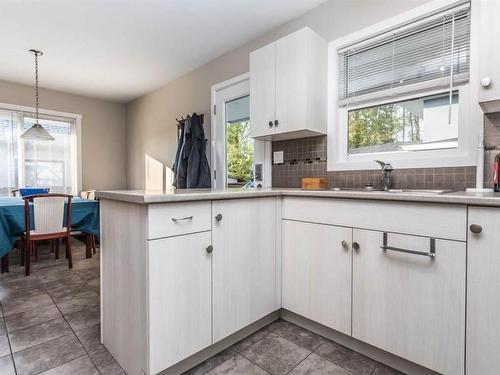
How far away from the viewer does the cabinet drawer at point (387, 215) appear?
116cm

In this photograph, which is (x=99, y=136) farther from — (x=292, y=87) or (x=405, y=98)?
(x=405, y=98)

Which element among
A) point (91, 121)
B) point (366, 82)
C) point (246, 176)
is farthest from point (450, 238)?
point (91, 121)

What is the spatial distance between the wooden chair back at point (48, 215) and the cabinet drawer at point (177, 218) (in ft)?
7.88

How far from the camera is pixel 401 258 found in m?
1.31

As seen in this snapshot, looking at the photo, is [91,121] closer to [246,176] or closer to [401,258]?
[246,176]

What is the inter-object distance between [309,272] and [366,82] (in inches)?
57.3

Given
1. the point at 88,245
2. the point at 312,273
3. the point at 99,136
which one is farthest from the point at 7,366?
the point at 99,136

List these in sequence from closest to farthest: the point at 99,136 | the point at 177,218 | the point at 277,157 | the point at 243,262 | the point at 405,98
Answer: the point at 177,218 < the point at 243,262 < the point at 405,98 < the point at 277,157 < the point at 99,136

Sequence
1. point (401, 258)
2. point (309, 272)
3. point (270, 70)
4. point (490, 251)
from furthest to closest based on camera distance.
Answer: point (270, 70) → point (309, 272) → point (401, 258) → point (490, 251)

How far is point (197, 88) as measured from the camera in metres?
3.68

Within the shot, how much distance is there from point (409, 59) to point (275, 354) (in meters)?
2.04

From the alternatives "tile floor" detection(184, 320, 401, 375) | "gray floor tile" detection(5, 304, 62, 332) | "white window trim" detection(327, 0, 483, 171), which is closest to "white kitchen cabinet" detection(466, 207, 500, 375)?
"tile floor" detection(184, 320, 401, 375)

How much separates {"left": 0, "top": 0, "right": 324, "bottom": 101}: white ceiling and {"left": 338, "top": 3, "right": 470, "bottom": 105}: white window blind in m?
0.67

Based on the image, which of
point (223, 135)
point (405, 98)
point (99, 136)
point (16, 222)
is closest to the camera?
point (405, 98)
